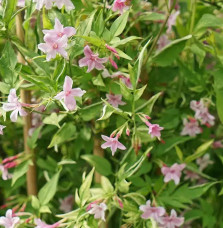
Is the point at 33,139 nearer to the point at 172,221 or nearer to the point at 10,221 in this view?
the point at 10,221

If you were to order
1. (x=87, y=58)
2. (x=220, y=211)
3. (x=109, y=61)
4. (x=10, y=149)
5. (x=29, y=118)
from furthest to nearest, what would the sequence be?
1. (x=10, y=149)
2. (x=220, y=211)
3. (x=29, y=118)
4. (x=109, y=61)
5. (x=87, y=58)

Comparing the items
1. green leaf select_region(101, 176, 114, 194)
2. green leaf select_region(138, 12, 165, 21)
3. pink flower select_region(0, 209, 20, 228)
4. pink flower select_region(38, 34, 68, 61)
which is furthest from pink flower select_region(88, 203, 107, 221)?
green leaf select_region(138, 12, 165, 21)

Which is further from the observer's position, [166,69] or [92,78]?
[166,69]

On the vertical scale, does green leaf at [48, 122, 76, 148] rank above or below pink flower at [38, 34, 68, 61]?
below

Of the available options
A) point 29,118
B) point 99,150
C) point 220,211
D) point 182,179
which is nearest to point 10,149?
point 29,118

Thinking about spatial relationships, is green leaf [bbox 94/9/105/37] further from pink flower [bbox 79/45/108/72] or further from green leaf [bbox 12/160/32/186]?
green leaf [bbox 12/160/32/186]

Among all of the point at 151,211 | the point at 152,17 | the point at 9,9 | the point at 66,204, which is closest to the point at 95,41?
the point at 9,9

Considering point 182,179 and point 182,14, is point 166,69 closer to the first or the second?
point 182,14
